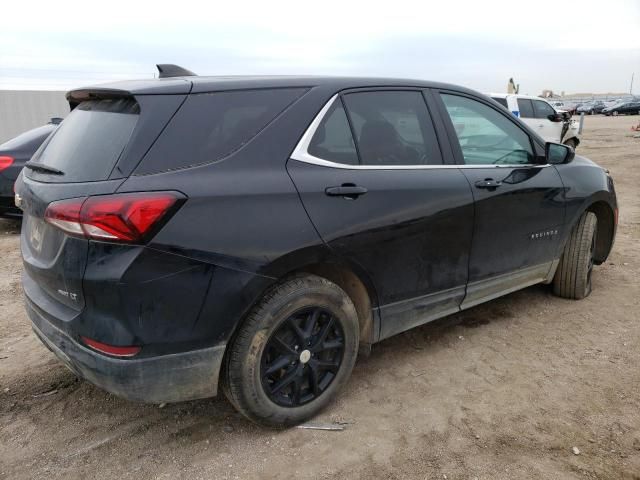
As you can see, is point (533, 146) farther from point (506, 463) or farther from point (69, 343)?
point (69, 343)

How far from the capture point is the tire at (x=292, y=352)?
92.4 inches

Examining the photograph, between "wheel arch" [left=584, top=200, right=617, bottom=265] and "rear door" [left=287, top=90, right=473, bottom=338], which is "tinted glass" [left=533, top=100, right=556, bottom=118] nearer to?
"wheel arch" [left=584, top=200, right=617, bottom=265]

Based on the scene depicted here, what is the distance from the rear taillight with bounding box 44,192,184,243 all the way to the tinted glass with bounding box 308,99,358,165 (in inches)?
32.2

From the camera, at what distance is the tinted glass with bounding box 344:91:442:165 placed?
2.77 metres

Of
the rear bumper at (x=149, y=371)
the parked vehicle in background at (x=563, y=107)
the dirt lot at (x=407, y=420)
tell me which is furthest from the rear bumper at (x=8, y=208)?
A: the parked vehicle in background at (x=563, y=107)

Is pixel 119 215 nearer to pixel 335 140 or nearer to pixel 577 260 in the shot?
pixel 335 140

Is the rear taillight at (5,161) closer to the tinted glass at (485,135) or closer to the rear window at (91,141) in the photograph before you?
the rear window at (91,141)

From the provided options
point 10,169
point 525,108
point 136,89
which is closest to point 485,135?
point 136,89

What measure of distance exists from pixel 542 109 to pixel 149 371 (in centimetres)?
1329

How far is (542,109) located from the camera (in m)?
13.2

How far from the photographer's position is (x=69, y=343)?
7.36 ft

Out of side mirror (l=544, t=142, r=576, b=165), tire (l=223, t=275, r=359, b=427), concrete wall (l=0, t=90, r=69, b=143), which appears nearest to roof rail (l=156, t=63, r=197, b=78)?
tire (l=223, t=275, r=359, b=427)

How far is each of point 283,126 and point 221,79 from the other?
406 mm

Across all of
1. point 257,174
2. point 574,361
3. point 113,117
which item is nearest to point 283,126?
point 257,174
